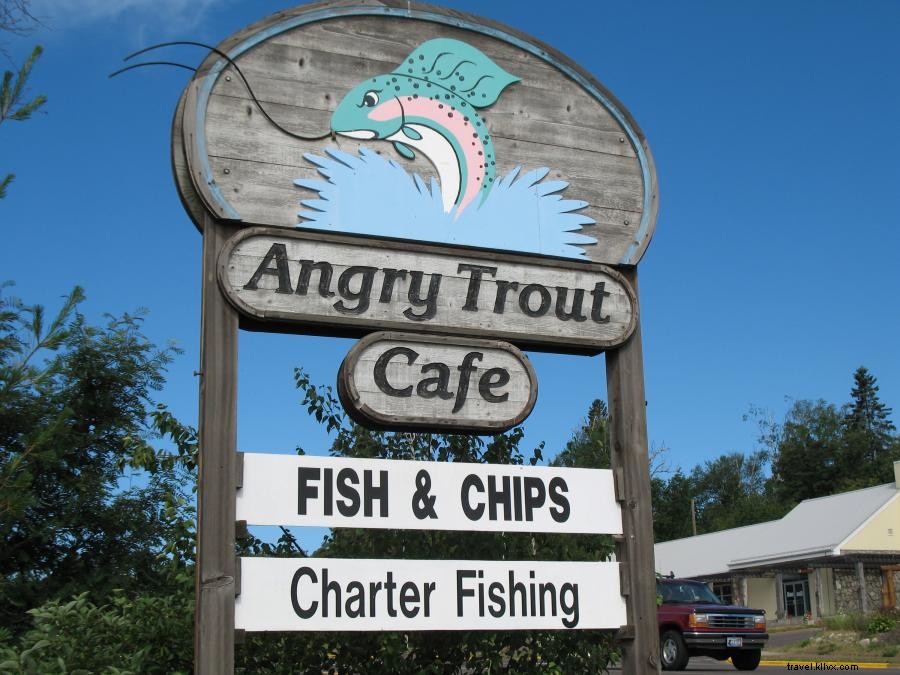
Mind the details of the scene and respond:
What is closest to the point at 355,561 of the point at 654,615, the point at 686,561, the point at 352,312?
the point at 352,312

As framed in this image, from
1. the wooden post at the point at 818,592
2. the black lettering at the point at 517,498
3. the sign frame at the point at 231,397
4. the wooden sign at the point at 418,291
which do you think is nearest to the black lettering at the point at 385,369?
the wooden sign at the point at 418,291

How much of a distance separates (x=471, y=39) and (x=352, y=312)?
1870mm

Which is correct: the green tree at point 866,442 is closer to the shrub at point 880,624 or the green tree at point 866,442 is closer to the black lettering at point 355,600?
the shrub at point 880,624

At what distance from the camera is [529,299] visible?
230 inches

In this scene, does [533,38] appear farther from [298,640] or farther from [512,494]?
[298,640]

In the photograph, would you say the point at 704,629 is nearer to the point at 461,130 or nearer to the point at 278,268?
the point at 461,130

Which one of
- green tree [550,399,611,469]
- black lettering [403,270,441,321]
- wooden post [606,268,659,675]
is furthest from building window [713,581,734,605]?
black lettering [403,270,441,321]

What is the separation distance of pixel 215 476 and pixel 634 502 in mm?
2297

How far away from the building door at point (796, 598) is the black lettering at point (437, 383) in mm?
33300

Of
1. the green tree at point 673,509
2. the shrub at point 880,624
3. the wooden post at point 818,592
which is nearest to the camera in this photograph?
the shrub at point 880,624

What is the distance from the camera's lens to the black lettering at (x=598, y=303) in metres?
5.95

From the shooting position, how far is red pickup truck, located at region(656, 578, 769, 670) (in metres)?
17.2

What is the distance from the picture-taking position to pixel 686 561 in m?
40.4

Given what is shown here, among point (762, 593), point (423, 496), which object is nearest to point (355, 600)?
point (423, 496)
